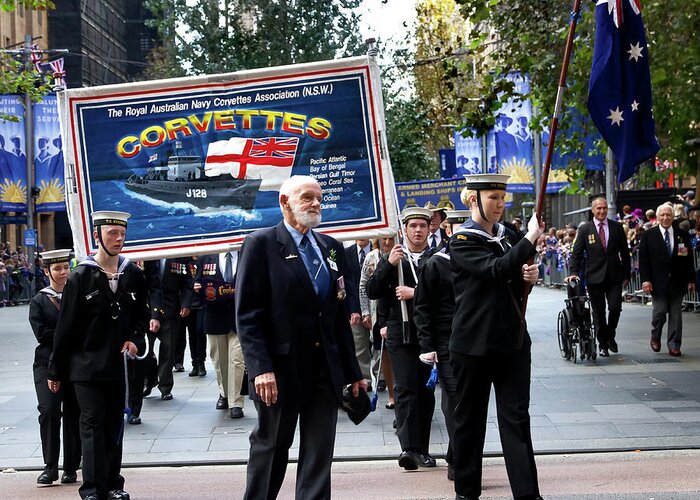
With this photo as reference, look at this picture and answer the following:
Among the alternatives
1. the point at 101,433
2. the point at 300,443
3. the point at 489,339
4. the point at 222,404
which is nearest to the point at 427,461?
the point at 489,339

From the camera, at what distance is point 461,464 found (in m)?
6.89

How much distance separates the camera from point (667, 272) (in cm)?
1500

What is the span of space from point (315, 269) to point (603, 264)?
31.0ft

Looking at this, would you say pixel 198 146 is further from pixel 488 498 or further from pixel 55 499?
pixel 488 498

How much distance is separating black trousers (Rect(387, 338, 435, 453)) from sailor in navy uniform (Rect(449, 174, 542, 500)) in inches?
67.6

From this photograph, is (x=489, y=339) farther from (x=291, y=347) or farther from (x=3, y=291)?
(x=3, y=291)

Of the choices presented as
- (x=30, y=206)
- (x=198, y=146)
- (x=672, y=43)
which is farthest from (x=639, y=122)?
(x=30, y=206)

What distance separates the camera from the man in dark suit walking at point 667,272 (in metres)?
14.9

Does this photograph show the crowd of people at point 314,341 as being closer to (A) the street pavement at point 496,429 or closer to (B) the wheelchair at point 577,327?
(A) the street pavement at point 496,429

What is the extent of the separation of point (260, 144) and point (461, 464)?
11.9ft

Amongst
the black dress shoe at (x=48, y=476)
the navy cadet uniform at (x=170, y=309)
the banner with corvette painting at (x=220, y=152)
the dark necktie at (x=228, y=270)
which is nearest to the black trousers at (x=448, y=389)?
the banner with corvette painting at (x=220, y=152)

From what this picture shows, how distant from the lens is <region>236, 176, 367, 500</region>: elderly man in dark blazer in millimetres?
A: 5938

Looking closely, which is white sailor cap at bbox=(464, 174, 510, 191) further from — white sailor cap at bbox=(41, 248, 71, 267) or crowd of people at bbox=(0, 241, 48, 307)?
crowd of people at bbox=(0, 241, 48, 307)

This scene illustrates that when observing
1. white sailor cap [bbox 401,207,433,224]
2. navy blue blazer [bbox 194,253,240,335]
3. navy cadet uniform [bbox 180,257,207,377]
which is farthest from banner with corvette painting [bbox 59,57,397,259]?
navy cadet uniform [bbox 180,257,207,377]
